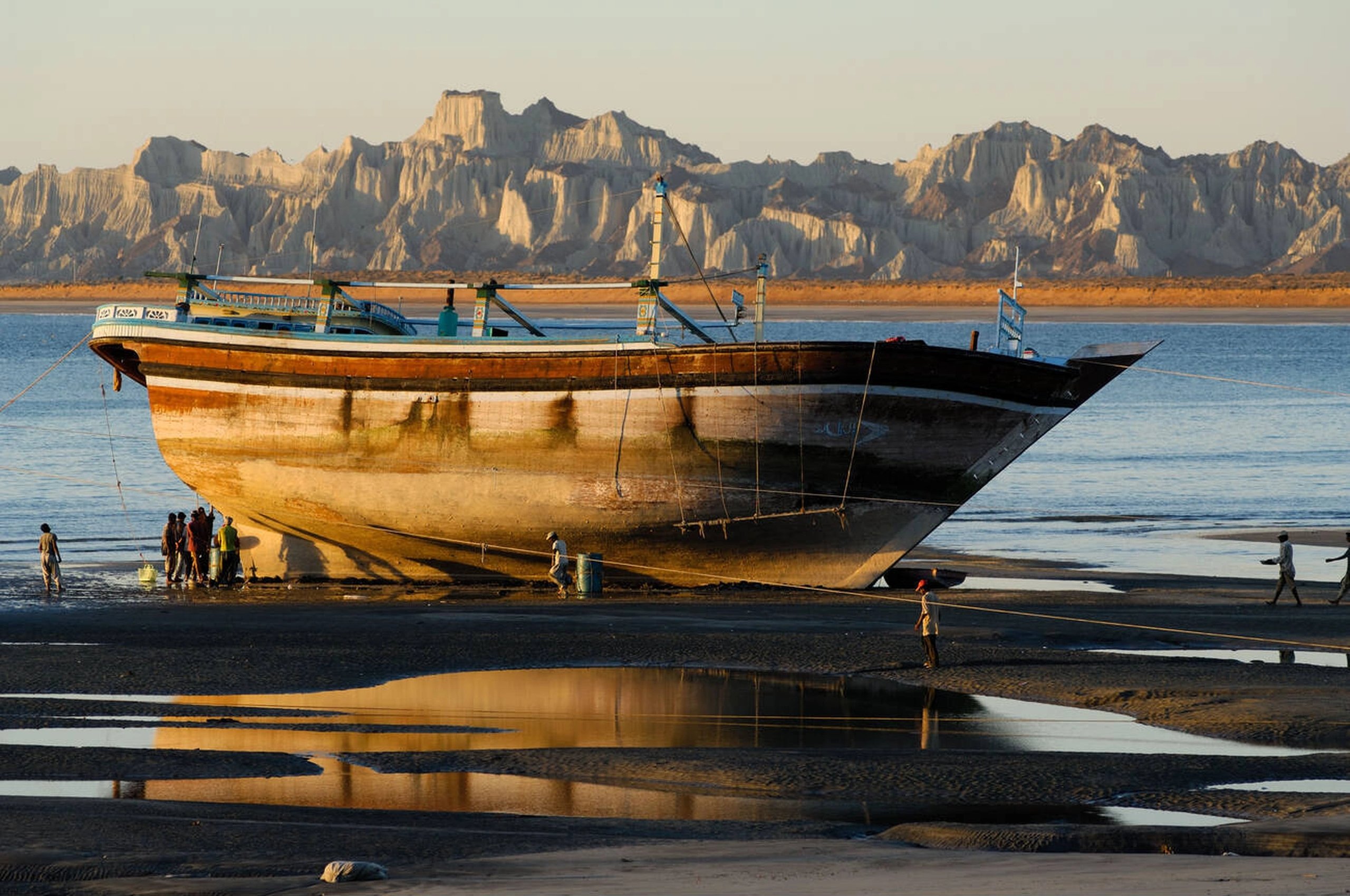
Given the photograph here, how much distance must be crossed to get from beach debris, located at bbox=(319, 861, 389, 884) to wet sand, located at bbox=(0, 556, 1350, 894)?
0.51 ft

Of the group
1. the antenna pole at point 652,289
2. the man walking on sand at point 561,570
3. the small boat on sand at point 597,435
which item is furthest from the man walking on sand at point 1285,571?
the man walking on sand at point 561,570

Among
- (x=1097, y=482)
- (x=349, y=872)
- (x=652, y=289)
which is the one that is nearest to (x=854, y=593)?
(x=652, y=289)

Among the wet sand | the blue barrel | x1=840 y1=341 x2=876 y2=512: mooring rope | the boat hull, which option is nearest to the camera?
the wet sand

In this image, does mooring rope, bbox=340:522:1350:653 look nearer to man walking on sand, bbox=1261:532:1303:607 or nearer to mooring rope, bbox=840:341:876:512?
mooring rope, bbox=840:341:876:512

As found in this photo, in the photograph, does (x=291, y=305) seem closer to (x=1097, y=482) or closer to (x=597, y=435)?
(x=597, y=435)

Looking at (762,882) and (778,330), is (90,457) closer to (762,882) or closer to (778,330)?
(762,882)

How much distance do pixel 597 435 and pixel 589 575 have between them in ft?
7.55

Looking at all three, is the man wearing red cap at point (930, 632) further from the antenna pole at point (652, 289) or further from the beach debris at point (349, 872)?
the beach debris at point (349, 872)

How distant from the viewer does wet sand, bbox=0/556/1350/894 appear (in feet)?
35.0

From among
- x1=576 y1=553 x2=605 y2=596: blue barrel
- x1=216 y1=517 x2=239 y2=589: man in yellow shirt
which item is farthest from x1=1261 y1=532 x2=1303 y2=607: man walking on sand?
x1=216 y1=517 x2=239 y2=589: man in yellow shirt

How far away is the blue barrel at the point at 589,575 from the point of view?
2597 centimetres

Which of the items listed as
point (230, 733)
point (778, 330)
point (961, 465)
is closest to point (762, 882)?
point (230, 733)

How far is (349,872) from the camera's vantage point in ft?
34.2

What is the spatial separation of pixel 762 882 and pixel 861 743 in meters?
5.22
